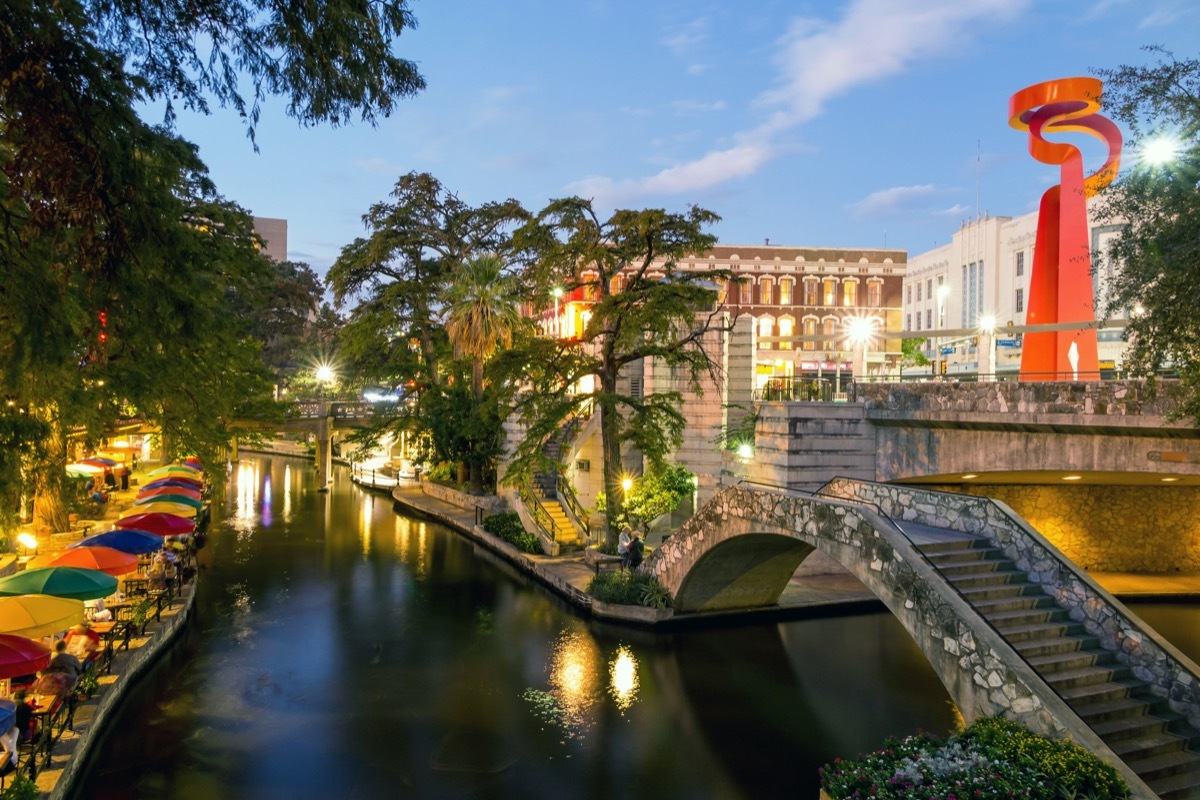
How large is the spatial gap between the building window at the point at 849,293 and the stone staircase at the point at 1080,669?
5194 centimetres

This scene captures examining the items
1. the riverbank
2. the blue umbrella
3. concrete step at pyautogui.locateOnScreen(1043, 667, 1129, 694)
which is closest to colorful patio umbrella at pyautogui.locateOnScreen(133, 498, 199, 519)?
the riverbank

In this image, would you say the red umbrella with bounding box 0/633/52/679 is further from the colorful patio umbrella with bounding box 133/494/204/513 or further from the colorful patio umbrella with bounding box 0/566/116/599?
the colorful patio umbrella with bounding box 133/494/204/513

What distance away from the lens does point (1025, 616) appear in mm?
11953

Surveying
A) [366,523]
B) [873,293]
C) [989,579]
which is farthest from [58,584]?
[873,293]

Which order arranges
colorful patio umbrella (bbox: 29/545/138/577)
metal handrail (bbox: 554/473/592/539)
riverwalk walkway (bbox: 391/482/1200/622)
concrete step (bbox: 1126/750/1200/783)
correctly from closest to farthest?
1. concrete step (bbox: 1126/750/1200/783)
2. colorful patio umbrella (bbox: 29/545/138/577)
3. riverwalk walkway (bbox: 391/482/1200/622)
4. metal handrail (bbox: 554/473/592/539)

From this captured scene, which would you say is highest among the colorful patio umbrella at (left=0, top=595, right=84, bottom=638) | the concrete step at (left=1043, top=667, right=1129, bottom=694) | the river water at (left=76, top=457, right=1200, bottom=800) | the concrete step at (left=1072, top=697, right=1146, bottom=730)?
the colorful patio umbrella at (left=0, top=595, right=84, bottom=638)

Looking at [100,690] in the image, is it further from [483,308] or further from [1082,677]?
[483,308]

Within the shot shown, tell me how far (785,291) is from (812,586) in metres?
43.5

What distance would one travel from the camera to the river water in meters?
12.2

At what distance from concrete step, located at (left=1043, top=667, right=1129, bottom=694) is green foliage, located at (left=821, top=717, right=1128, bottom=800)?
123 cm

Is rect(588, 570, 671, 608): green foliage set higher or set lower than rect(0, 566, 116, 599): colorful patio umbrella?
lower

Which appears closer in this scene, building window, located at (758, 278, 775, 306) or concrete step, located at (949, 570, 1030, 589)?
concrete step, located at (949, 570, 1030, 589)

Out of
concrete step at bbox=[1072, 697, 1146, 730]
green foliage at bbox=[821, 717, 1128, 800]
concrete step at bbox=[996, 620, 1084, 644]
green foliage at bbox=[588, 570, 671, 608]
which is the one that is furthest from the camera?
green foliage at bbox=[588, 570, 671, 608]

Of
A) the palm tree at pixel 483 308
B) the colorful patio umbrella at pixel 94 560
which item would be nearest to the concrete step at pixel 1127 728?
the colorful patio umbrella at pixel 94 560
